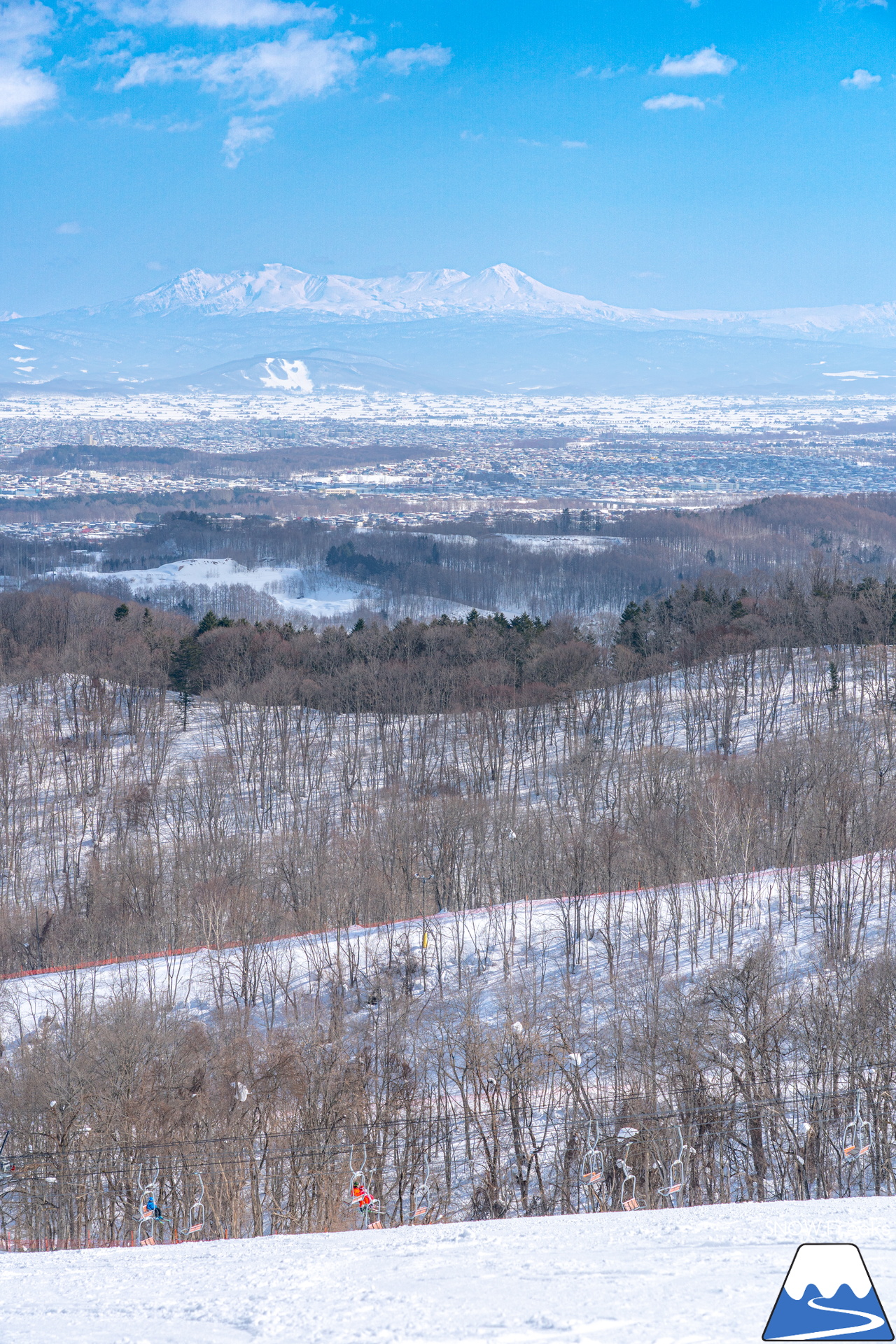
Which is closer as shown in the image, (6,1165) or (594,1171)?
(6,1165)

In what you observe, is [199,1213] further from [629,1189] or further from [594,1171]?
[629,1189]

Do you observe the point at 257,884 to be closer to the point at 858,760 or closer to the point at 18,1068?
the point at 18,1068

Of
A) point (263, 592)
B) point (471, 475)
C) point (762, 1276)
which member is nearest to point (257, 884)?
point (762, 1276)

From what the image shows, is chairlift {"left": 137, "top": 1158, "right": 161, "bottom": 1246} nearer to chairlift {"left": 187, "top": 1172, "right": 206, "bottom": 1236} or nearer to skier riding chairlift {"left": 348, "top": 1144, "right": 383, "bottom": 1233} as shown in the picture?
chairlift {"left": 187, "top": 1172, "right": 206, "bottom": 1236}

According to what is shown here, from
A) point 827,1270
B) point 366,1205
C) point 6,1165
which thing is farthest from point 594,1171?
point 6,1165

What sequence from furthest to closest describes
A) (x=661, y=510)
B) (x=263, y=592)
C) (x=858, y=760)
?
1. (x=661, y=510)
2. (x=263, y=592)
3. (x=858, y=760)

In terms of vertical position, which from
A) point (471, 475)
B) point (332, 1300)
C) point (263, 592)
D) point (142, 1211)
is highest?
point (471, 475)
